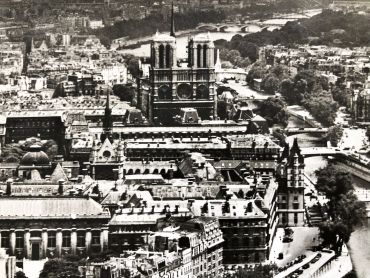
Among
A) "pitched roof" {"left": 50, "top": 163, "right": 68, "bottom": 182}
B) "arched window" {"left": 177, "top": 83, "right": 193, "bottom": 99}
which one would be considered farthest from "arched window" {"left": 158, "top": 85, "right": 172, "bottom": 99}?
"pitched roof" {"left": 50, "top": 163, "right": 68, "bottom": 182}

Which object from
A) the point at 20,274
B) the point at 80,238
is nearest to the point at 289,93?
the point at 80,238

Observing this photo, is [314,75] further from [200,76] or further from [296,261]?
[296,261]

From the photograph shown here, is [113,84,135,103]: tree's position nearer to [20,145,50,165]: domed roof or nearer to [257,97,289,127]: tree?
[257,97,289,127]: tree

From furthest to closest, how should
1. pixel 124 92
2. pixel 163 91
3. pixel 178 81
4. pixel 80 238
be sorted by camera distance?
pixel 124 92
pixel 163 91
pixel 178 81
pixel 80 238

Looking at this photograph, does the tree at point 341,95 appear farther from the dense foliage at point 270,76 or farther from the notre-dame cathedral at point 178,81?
the notre-dame cathedral at point 178,81

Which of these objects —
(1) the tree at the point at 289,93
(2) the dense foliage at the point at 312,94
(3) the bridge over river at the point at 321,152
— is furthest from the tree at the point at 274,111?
(3) the bridge over river at the point at 321,152

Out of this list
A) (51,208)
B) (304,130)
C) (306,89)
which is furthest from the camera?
(306,89)

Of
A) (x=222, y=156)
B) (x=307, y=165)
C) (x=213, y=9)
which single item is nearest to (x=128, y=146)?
(x=222, y=156)

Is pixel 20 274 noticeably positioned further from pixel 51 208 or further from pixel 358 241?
pixel 358 241
